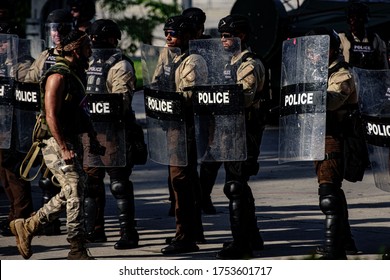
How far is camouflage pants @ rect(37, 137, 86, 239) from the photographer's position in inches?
380

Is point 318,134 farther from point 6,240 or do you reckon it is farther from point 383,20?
point 383,20

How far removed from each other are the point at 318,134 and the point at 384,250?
1.07 metres

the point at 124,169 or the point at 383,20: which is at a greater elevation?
the point at 383,20

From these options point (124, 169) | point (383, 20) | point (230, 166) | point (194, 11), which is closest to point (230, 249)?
point (230, 166)

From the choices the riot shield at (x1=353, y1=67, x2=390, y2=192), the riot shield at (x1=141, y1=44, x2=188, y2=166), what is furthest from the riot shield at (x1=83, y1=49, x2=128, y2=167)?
the riot shield at (x1=353, y1=67, x2=390, y2=192)

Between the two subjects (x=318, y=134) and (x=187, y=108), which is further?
(x=187, y=108)

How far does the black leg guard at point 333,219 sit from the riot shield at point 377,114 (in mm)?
462

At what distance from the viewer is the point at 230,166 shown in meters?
10.2

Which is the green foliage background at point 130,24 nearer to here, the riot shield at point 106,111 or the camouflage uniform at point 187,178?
the riot shield at point 106,111

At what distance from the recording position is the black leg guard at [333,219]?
9.76 meters

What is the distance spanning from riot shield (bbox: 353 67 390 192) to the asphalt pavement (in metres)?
0.86

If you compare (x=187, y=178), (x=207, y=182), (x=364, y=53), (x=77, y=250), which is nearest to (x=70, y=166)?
(x=77, y=250)

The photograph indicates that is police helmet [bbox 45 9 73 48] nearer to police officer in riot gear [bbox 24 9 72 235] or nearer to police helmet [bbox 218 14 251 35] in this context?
police officer in riot gear [bbox 24 9 72 235]

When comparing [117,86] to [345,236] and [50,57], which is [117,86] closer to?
[50,57]
